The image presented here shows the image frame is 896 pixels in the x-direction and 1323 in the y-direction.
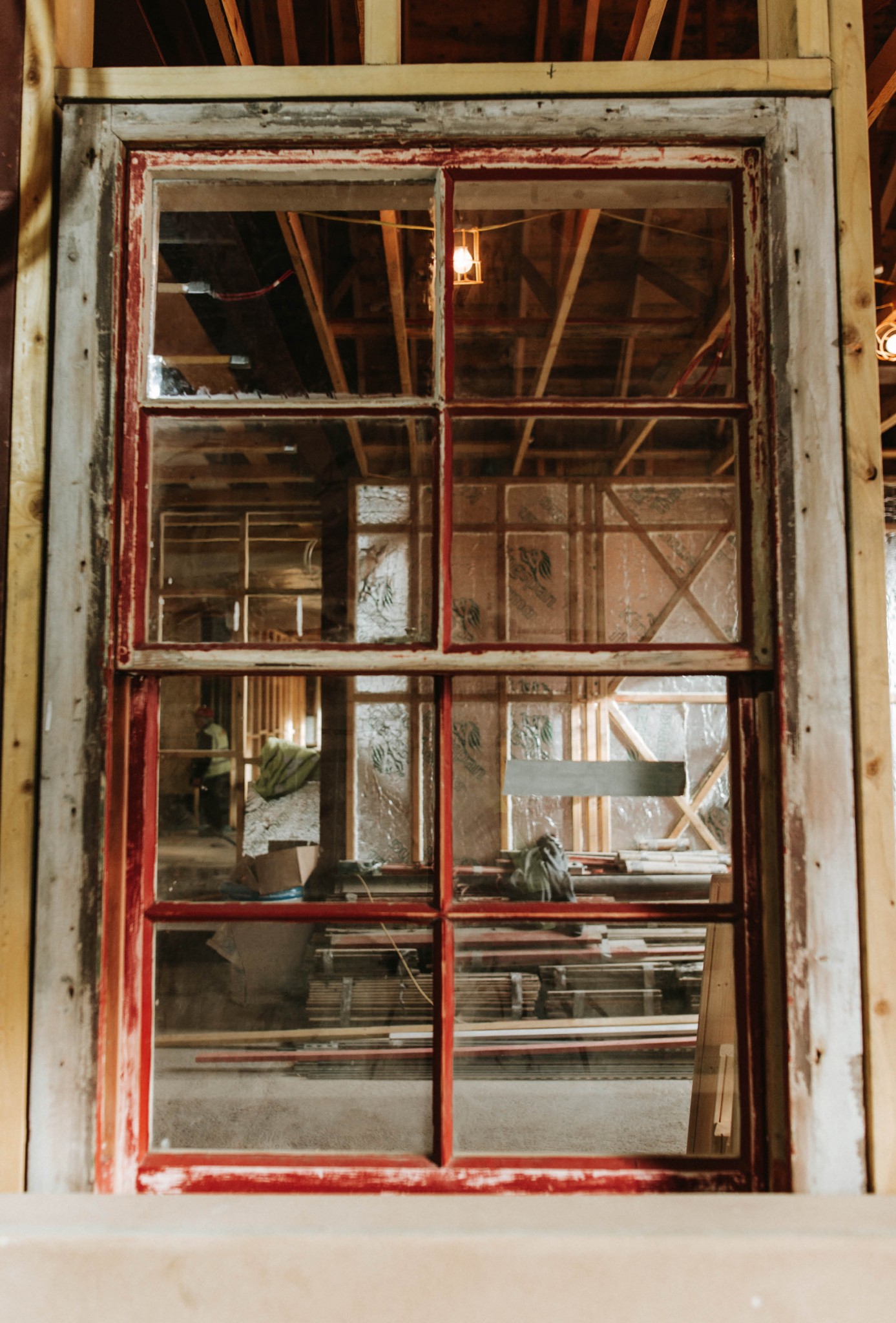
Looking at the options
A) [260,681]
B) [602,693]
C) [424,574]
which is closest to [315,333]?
[602,693]

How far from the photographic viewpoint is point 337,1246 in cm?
115

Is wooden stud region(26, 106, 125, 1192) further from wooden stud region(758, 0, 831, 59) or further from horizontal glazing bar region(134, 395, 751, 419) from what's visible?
wooden stud region(758, 0, 831, 59)

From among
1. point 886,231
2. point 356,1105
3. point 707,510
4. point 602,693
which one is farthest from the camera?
point 886,231

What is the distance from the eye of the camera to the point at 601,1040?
342 cm

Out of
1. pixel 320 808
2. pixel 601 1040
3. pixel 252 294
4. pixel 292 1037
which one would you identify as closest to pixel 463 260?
pixel 252 294

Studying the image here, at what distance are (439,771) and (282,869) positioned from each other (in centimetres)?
96

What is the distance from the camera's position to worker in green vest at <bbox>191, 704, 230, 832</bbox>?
5.59 meters

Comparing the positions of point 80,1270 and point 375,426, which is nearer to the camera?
point 80,1270

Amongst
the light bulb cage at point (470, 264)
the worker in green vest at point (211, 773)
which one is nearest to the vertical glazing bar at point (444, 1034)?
the light bulb cage at point (470, 264)

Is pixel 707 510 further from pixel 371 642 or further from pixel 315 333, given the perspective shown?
pixel 315 333

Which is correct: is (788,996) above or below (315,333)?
below

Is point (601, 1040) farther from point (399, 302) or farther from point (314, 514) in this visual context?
point (399, 302)

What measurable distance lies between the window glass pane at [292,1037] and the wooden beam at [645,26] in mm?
2259

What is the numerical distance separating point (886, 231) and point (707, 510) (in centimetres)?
360
